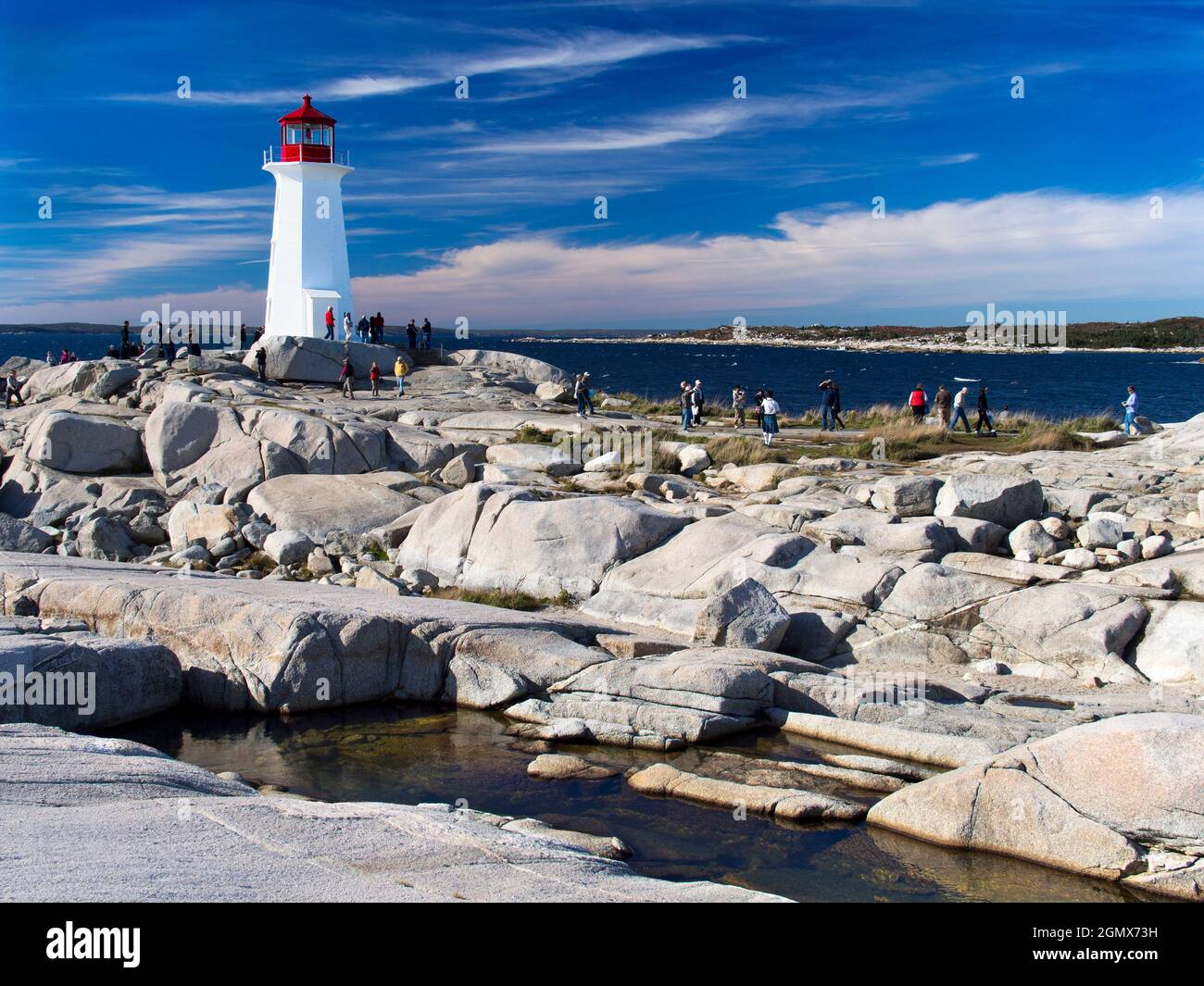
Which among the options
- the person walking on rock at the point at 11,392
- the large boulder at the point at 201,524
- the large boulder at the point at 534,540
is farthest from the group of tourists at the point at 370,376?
the large boulder at the point at 534,540

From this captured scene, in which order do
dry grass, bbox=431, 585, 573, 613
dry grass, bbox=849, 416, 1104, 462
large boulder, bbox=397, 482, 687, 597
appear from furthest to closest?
dry grass, bbox=849, 416, 1104, 462 → large boulder, bbox=397, 482, 687, 597 → dry grass, bbox=431, 585, 573, 613

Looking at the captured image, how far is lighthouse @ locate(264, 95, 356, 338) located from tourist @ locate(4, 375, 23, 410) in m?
9.42

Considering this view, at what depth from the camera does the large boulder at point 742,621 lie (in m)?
16.2

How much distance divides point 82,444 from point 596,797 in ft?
71.4

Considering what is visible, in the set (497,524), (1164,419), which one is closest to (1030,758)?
(497,524)

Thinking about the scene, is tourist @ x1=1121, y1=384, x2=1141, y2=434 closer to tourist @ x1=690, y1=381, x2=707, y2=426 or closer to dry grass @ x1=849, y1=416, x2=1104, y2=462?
dry grass @ x1=849, y1=416, x2=1104, y2=462

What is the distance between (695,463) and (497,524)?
25.8 ft

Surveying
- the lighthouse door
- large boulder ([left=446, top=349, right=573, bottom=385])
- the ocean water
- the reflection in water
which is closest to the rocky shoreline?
the reflection in water

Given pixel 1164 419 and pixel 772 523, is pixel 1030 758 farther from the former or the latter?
pixel 1164 419

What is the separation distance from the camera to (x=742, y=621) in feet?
53.2

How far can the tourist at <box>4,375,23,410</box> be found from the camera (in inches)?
1441

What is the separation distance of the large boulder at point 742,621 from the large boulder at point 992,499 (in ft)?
18.7

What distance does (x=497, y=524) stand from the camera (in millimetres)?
20781

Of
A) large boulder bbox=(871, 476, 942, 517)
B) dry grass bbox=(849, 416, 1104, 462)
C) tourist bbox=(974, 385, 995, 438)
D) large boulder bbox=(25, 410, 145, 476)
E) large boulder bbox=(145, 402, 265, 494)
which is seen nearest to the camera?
large boulder bbox=(871, 476, 942, 517)
